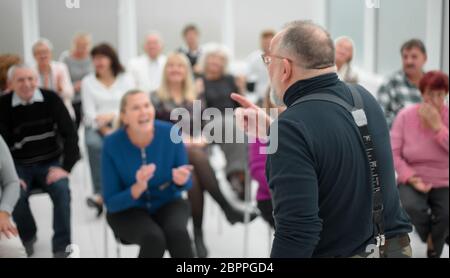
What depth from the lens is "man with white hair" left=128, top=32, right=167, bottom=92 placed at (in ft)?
16.0

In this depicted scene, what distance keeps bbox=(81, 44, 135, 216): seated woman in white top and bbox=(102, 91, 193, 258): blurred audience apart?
2.24 ft

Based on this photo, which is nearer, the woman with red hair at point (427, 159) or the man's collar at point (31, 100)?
the man's collar at point (31, 100)

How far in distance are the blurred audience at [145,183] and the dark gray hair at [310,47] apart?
1.34 m

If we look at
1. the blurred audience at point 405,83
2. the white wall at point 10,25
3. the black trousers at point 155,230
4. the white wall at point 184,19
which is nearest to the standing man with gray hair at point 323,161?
the white wall at point 10,25

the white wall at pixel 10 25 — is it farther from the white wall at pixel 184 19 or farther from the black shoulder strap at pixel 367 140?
the white wall at pixel 184 19

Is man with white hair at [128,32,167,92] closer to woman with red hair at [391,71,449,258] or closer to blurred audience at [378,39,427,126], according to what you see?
blurred audience at [378,39,427,126]

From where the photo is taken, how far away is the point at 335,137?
59.1 inches

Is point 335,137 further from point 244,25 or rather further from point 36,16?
point 244,25

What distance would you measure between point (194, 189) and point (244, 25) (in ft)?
13.9

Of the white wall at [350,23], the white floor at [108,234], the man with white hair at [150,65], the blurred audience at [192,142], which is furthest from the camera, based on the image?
the man with white hair at [150,65]

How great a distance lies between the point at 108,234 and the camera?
3.30 m

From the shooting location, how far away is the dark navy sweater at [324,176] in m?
1.46

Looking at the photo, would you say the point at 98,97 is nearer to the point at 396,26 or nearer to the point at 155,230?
the point at 155,230

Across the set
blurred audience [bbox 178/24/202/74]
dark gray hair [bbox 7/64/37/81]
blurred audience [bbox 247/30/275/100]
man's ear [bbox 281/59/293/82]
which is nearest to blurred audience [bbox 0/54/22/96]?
dark gray hair [bbox 7/64/37/81]
